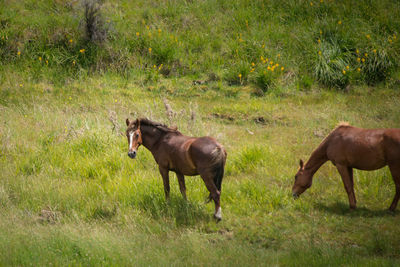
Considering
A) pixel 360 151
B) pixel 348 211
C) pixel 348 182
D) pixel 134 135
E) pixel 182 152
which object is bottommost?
pixel 348 211

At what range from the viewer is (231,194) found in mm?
6625

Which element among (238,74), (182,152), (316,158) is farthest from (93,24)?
(316,158)

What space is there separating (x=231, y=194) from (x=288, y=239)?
4.32 feet

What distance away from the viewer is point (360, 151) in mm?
5824

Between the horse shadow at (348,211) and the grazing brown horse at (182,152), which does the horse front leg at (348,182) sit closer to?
the horse shadow at (348,211)

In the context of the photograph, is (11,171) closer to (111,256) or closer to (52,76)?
(111,256)

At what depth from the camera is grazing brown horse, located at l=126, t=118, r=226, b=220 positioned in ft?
18.6

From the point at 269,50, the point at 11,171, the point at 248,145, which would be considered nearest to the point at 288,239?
the point at 248,145

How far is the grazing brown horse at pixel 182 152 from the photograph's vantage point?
18.6 feet

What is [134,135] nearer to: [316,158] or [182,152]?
[182,152]

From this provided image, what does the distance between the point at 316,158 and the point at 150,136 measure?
2.46m

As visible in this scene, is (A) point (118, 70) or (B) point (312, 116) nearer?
(B) point (312, 116)

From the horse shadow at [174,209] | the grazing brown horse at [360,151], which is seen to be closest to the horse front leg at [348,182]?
the grazing brown horse at [360,151]

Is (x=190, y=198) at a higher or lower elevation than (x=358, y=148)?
lower
